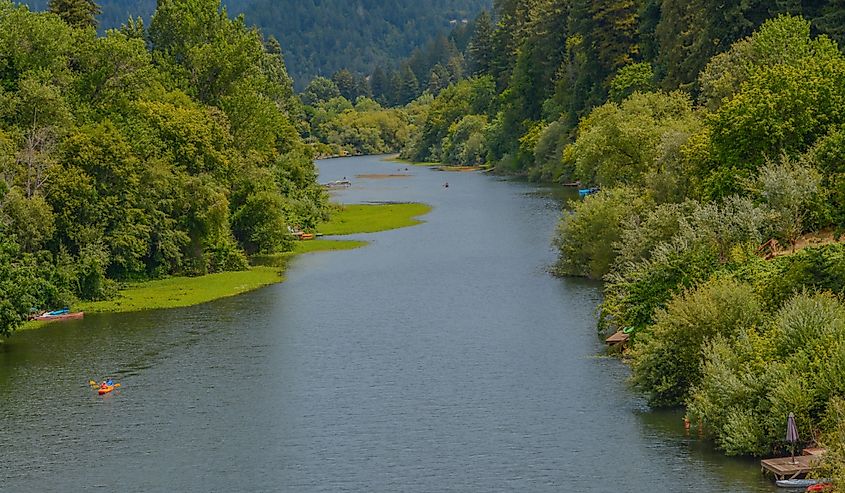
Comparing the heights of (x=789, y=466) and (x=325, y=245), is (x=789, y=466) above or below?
below

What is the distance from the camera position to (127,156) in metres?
74.6

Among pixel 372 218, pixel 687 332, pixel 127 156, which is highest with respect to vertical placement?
pixel 127 156

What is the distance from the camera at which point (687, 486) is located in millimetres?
37406

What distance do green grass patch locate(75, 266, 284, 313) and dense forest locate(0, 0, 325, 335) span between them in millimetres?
1378

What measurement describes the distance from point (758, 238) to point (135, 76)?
4437 cm

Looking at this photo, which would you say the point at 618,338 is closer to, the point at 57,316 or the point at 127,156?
the point at 57,316

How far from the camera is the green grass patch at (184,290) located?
69.8 m

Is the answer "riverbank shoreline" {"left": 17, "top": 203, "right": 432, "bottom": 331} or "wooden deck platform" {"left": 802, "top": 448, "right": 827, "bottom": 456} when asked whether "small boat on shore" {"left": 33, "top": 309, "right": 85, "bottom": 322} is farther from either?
"wooden deck platform" {"left": 802, "top": 448, "right": 827, "bottom": 456}

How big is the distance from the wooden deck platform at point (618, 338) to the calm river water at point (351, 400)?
3.35 ft

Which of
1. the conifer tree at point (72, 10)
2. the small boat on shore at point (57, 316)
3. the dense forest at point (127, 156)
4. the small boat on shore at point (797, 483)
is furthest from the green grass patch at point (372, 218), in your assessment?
the small boat on shore at point (797, 483)

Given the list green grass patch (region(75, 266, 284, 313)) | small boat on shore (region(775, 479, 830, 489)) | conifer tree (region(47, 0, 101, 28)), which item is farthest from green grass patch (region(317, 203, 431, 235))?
small boat on shore (region(775, 479, 830, 489))

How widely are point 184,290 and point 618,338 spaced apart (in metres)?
29.2

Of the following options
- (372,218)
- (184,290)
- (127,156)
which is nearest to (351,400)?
(184,290)

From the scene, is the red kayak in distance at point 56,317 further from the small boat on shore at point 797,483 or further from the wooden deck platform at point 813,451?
the small boat on shore at point 797,483
